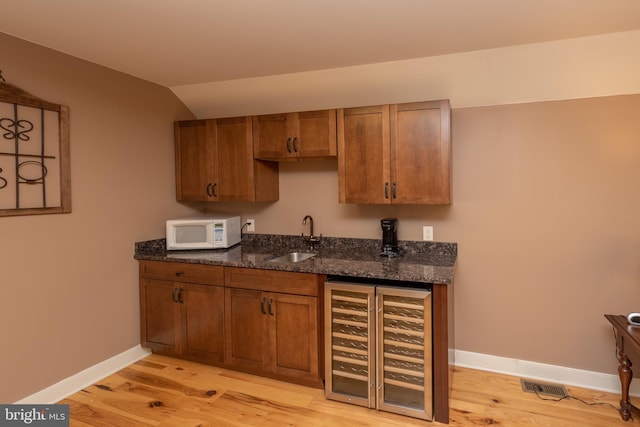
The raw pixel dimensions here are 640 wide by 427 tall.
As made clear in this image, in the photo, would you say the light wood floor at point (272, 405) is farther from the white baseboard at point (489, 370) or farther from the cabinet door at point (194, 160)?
the cabinet door at point (194, 160)

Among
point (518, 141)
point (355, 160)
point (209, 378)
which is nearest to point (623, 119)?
point (518, 141)

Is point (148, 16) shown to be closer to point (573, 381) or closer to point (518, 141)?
point (518, 141)

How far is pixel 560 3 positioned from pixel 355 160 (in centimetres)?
147

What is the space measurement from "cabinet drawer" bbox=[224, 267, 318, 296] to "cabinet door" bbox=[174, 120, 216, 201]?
0.88 metres

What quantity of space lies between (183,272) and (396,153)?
1867mm

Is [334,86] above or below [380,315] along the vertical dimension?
above

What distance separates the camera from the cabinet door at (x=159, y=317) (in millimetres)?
2994

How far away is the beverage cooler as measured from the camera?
2.23 metres

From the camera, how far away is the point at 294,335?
260cm

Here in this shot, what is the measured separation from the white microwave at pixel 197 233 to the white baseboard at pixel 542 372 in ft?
7.07

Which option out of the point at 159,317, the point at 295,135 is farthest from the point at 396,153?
the point at 159,317

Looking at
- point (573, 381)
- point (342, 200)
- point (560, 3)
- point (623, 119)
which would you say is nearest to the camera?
point (560, 3)

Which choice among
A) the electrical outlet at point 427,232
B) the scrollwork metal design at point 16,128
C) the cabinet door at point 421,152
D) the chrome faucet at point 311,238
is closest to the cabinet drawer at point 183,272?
the chrome faucet at point 311,238

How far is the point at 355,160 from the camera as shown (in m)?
2.79
